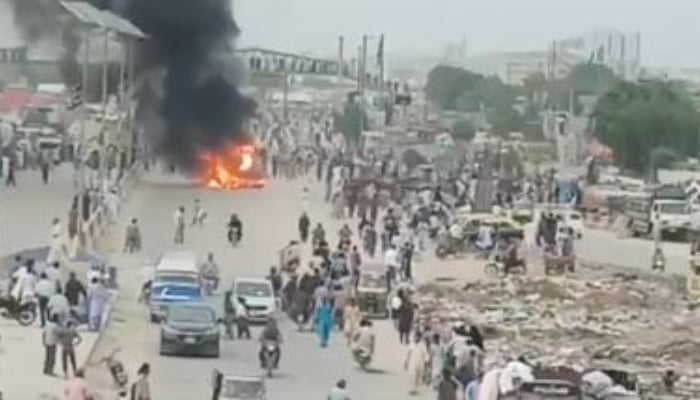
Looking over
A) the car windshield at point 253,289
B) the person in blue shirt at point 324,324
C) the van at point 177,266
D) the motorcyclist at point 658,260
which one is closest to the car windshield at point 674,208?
the motorcyclist at point 658,260

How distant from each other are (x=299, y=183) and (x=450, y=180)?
5884 mm

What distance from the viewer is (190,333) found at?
79.1 ft

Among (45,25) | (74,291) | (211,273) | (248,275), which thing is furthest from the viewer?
(45,25)

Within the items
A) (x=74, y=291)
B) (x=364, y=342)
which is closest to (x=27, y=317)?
(x=74, y=291)

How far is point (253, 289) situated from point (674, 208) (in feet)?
84.3

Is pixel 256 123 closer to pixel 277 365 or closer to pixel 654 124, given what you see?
pixel 654 124

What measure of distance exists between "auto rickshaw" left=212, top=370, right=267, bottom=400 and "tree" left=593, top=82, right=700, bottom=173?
60.6 m

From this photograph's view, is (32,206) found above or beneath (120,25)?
beneath

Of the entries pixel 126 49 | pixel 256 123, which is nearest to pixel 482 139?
pixel 256 123

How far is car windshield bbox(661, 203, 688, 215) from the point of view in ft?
168

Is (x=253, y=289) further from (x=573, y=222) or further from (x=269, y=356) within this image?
(x=573, y=222)

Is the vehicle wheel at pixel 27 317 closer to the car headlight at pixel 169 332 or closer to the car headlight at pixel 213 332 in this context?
the car headlight at pixel 169 332

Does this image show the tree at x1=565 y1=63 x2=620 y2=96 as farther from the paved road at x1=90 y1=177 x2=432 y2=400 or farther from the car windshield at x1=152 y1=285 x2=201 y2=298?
the car windshield at x1=152 y1=285 x2=201 y2=298

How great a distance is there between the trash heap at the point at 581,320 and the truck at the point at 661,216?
9593 mm
